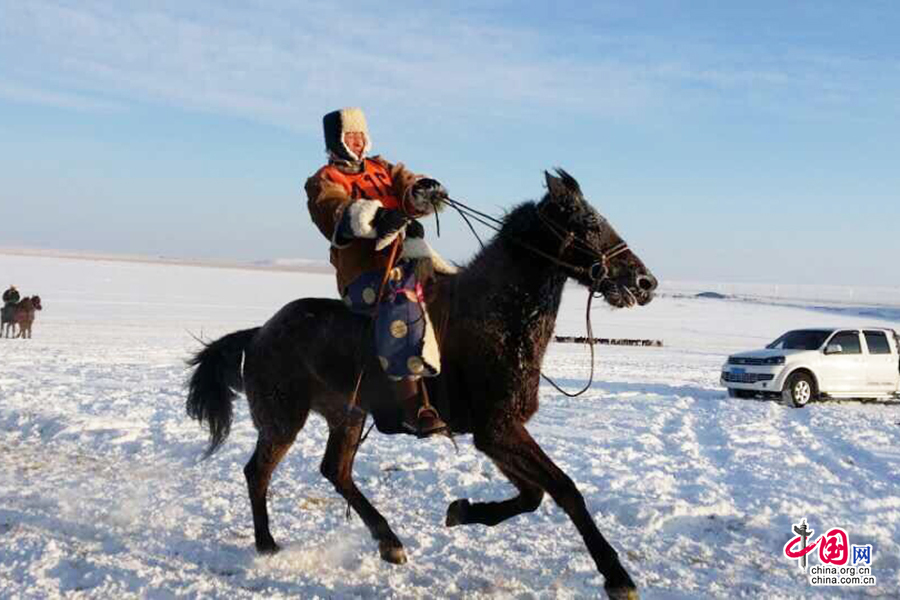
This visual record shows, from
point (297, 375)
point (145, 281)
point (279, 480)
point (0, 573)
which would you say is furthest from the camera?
point (145, 281)

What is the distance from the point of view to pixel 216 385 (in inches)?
254

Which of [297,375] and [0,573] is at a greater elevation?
[297,375]

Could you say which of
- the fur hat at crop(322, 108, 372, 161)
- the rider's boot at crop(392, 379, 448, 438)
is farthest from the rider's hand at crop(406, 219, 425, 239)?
the rider's boot at crop(392, 379, 448, 438)

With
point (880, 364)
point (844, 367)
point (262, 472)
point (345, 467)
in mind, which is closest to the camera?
point (262, 472)

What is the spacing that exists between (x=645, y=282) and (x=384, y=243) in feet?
5.15

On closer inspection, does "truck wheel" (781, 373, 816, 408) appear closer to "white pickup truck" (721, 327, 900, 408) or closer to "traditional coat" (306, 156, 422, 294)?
"white pickup truck" (721, 327, 900, 408)

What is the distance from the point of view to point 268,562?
523 centimetres

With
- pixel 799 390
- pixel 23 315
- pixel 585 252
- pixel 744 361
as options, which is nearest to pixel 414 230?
pixel 585 252

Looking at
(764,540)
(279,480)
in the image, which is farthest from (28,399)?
(764,540)

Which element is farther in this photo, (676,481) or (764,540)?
(676,481)

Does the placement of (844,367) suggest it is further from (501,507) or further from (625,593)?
(625,593)

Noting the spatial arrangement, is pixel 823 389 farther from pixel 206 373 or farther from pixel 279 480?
pixel 206 373

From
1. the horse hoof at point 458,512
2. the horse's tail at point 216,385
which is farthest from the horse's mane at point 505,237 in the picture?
the horse's tail at point 216,385

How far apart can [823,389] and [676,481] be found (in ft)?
38.1
